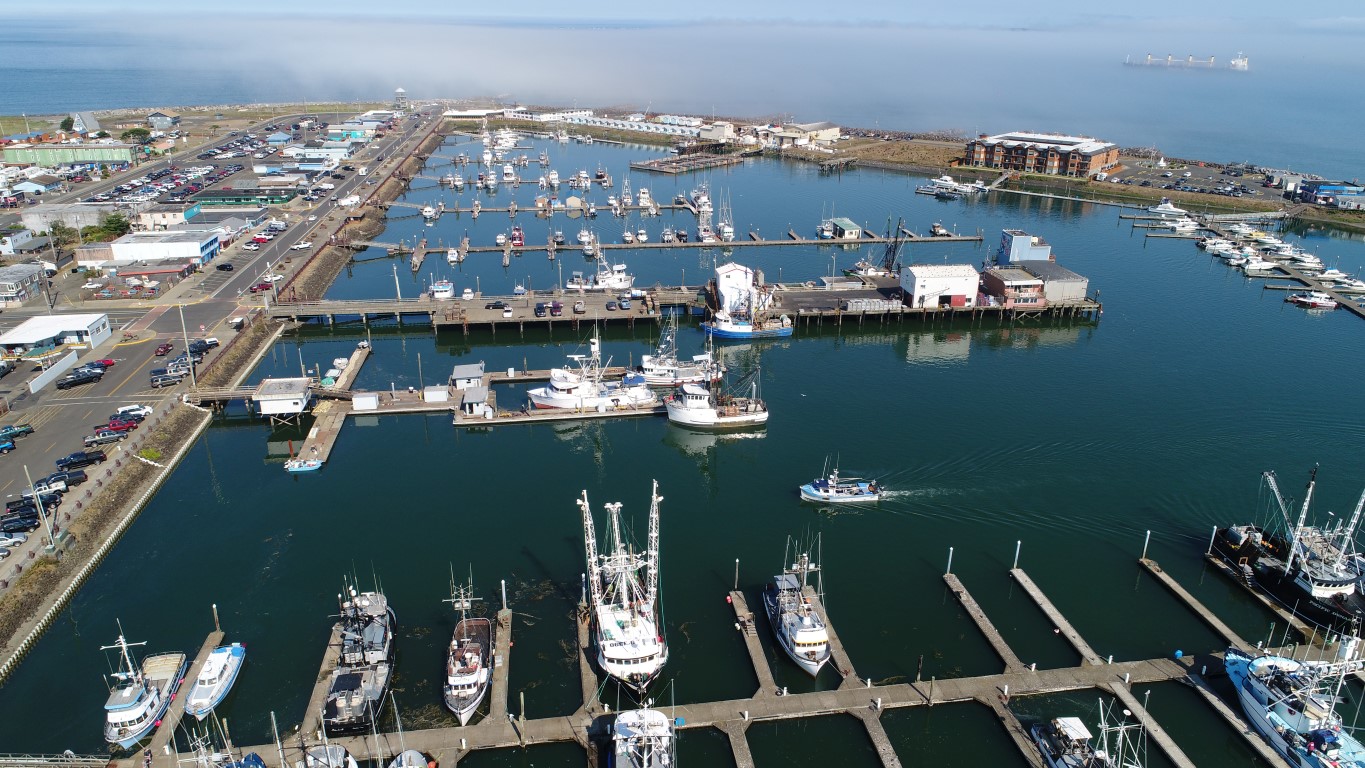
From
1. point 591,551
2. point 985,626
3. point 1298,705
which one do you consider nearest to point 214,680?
point 591,551

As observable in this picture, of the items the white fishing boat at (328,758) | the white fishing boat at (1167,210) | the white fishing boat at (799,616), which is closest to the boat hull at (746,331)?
the white fishing boat at (799,616)

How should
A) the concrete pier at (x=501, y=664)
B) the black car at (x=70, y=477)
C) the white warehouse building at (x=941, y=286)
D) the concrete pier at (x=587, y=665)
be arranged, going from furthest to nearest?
the white warehouse building at (x=941, y=286)
the black car at (x=70, y=477)
the concrete pier at (x=587, y=665)
the concrete pier at (x=501, y=664)

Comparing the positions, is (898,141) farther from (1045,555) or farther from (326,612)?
(326,612)

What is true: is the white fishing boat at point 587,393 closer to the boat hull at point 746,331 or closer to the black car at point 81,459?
the boat hull at point 746,331

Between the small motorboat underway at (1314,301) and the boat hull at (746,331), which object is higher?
the small motorboat underway at (1314,301)

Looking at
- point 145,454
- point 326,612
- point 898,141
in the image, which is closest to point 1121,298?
point 326,612

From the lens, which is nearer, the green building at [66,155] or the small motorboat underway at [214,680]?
the small motorboat underway at [214,680]

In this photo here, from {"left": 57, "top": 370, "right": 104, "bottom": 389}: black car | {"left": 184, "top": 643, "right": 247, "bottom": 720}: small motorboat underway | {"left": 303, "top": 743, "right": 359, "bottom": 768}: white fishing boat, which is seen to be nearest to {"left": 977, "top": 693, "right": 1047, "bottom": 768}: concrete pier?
{"left": 303, "top": 743, "right": 359, "bottom": 768}: white fishing boat
